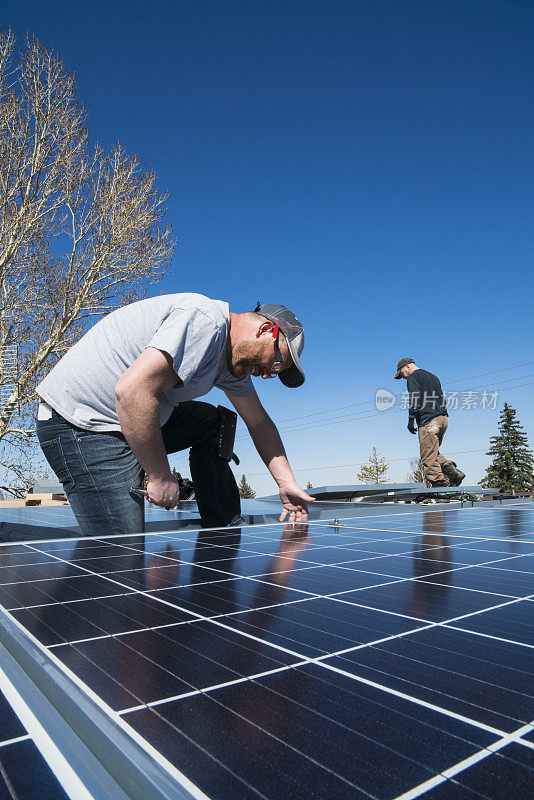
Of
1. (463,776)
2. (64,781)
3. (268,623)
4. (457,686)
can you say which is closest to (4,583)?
(268,623)

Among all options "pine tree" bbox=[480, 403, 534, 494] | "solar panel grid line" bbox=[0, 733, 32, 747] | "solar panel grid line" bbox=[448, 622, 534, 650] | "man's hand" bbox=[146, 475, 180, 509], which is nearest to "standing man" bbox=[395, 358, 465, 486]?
"man's hand" bbox=[146, 475, 180, 509]

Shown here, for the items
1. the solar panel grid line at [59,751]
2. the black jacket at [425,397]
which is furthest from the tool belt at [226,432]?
the black jacket at [425,397]

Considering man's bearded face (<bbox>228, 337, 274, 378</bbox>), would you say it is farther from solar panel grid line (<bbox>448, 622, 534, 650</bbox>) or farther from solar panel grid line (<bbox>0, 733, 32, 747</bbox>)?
solar panel grid line (<bbox>0, 733, 32, 747</bbox>)

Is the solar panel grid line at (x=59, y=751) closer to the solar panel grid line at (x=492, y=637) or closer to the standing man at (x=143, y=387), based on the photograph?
the solar panel grid line at (x=492, y=637)

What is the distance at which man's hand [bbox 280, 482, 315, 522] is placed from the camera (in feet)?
13.1

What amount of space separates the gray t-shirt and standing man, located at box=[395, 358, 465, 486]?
6.64 meters

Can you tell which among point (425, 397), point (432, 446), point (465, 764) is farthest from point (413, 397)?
point (465, 764)

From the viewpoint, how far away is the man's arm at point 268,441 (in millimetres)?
4148

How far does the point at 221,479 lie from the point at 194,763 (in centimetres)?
345

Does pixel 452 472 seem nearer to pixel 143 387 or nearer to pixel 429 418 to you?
pixel 429 418

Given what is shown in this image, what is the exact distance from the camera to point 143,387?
2855mm

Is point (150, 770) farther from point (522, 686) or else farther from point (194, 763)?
point (522, 686)

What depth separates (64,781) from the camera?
830 millimetres

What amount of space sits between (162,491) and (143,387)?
650 mm
